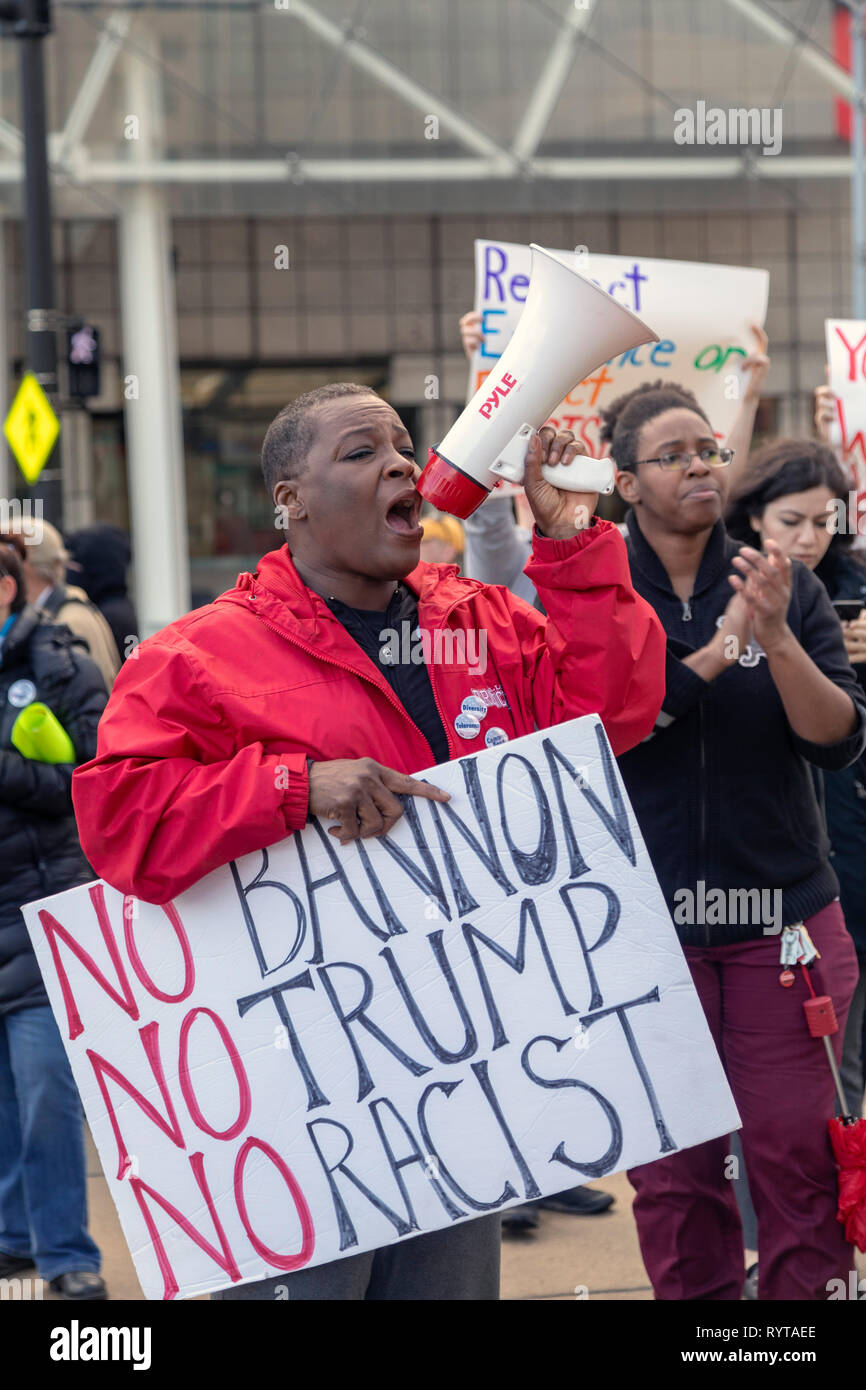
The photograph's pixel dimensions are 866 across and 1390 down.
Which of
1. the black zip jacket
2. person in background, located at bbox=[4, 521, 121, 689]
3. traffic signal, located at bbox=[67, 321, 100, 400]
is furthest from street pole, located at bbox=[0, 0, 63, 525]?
the black zip jacket

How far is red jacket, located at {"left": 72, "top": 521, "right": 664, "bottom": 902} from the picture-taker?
2.39 meters

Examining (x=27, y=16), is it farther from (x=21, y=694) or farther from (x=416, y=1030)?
(x=416, y=1030)

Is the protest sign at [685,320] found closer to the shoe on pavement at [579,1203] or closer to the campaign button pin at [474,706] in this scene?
the shoe on pavement at [579,1203]

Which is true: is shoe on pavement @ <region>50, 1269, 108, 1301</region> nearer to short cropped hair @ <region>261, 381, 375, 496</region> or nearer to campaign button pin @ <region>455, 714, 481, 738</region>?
campaign button pin @ <region>455, 714, 481, 738</region>

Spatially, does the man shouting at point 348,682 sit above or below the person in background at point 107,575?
below

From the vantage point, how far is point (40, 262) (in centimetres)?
927

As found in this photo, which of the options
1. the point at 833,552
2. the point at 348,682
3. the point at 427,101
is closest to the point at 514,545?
the point at 833,552

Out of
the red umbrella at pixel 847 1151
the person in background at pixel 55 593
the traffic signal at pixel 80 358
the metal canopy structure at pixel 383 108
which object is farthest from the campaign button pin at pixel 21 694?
the metal canopy structure at pixel 383 108

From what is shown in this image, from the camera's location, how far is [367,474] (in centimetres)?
250

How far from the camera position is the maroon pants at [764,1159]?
310cm

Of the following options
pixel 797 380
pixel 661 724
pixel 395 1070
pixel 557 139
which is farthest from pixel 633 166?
pixel 395 1070

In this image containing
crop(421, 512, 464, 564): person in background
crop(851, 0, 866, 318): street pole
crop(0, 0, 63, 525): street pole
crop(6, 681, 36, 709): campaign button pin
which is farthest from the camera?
crop(851, 0, 866, 318): street pole

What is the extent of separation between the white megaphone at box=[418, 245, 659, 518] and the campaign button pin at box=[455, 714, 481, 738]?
1.07ft

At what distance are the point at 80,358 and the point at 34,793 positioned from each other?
6.22 m
